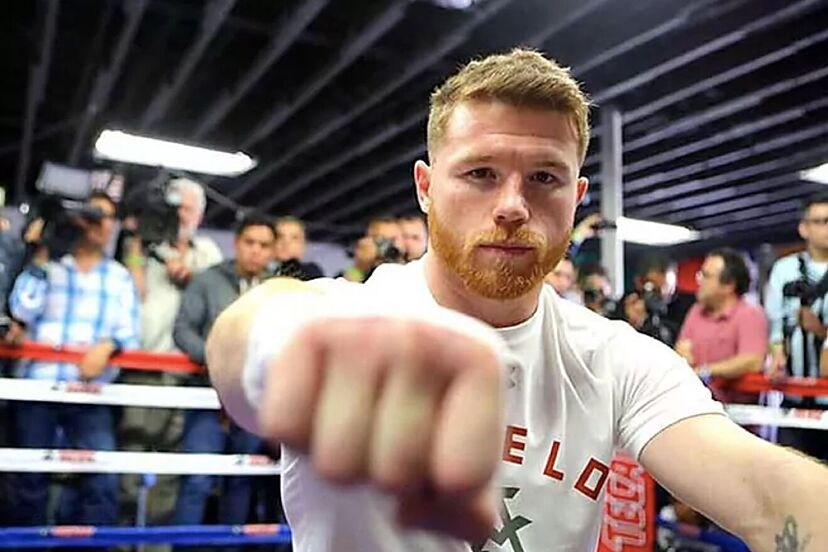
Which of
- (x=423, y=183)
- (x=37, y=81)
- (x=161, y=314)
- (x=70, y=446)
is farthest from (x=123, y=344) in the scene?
(x=37, y=81)

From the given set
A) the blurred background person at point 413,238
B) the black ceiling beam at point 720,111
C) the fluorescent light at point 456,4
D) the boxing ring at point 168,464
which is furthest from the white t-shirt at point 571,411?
the black ceiling beam at point 720,111

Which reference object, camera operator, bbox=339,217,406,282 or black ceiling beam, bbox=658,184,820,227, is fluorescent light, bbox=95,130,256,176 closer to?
camera operator, bbox=339,217,406,282

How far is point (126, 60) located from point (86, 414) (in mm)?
4864

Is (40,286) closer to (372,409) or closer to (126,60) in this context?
(372,409)

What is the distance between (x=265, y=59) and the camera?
7.05m

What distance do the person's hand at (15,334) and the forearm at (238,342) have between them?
8.58ft

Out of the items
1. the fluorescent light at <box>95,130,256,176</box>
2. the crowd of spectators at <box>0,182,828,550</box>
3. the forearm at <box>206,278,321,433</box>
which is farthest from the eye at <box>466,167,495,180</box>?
the fluorescent light at <box>95,130,256,176</box>

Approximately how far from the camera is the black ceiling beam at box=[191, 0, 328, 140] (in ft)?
20.2

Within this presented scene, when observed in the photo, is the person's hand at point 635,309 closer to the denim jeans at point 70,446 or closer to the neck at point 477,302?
the denim jeans at point 70,446

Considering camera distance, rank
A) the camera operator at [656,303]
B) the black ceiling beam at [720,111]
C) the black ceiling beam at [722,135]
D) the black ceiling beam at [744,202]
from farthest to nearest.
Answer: the black ceiling beam at [744,202]
the black ceiling beam at [722,135]
the black ceiling beam at [720,111]
the camera operator at [656,303]

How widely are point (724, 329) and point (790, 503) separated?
3.00 m

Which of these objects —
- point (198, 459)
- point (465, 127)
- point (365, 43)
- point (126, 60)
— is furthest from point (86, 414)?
point (126, 60)

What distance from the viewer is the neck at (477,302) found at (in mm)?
1373

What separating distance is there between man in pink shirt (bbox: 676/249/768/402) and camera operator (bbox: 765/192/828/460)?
87 millimetres
